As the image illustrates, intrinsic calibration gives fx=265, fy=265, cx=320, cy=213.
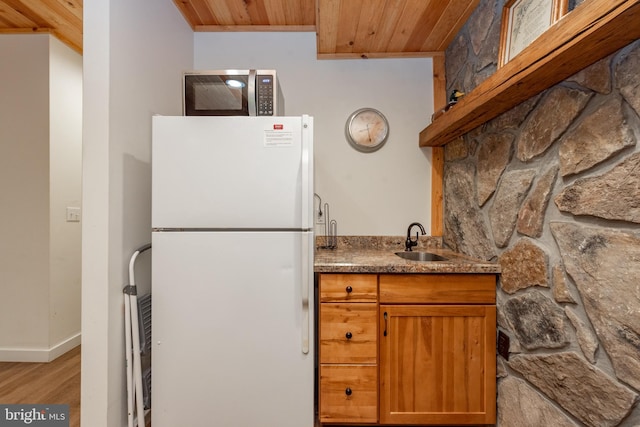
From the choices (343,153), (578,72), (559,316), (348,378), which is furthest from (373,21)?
(348,378)

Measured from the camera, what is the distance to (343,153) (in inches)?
83.4

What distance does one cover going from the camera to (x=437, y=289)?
1416mm

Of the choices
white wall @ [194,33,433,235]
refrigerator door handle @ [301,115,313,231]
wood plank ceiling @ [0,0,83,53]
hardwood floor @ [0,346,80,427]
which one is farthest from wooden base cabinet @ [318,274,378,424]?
wood plank ceiling @ [0,0,83,53]

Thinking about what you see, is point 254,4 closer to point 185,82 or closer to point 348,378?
point 185,82

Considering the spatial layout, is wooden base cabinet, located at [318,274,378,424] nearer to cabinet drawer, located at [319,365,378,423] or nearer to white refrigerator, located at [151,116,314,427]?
cabinet drawer, located at [319,365,378,423]

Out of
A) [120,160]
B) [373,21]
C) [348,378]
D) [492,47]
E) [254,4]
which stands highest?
[254,4]

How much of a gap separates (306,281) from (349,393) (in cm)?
66

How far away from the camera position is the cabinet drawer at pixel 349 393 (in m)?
1.41

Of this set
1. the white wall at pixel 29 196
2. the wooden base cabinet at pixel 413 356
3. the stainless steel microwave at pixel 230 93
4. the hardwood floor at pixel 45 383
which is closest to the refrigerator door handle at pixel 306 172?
the stainless steel microwave at pixel 230 93

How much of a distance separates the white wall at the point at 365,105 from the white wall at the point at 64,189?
140cm

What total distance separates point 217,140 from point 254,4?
4.13 feet

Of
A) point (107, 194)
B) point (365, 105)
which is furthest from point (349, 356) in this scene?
point (365, 105)

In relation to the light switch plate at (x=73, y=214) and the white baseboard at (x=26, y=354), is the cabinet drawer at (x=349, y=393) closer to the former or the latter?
the white baseboard at (x=26, y=354)

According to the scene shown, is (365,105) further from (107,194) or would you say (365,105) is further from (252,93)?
(107,194)
